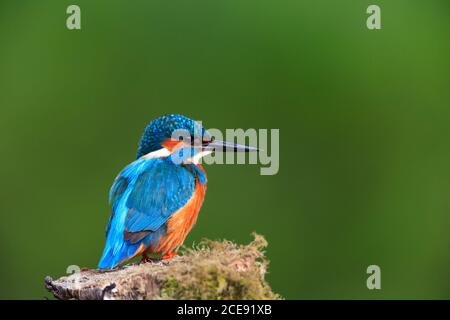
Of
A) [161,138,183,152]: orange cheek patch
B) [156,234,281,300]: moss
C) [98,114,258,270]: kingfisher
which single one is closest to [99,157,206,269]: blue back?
[98,114,258,270]: kingfisher

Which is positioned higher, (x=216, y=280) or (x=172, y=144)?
(x=172, y=144)

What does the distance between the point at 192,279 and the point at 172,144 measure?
153cm

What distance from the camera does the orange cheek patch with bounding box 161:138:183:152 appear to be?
4.20 meters

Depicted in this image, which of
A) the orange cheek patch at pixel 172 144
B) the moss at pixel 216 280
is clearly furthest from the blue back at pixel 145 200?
the moss at pixel 216 280

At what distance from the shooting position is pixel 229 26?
695 cm

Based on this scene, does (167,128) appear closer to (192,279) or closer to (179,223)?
(179,223)

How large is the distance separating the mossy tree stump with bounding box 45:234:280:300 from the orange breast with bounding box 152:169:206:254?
2.06ft

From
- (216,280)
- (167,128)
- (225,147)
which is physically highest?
(167,128)

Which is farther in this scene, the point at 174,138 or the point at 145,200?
the point at 174,138

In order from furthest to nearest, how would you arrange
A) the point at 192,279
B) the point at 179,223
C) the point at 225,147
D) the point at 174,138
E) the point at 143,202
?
the point at 225,147 → the point at 174,138 → the point at 179,223 → the point at 143,202 → the point at 192,279

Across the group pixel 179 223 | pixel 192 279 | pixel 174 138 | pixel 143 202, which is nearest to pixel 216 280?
pixel 192 279

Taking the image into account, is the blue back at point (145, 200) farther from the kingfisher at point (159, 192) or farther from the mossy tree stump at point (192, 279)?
the mossy tree stump at point (192, 279)

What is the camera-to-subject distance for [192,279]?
9.20 feet

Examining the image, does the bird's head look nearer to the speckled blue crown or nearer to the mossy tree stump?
the speckled blue crown
